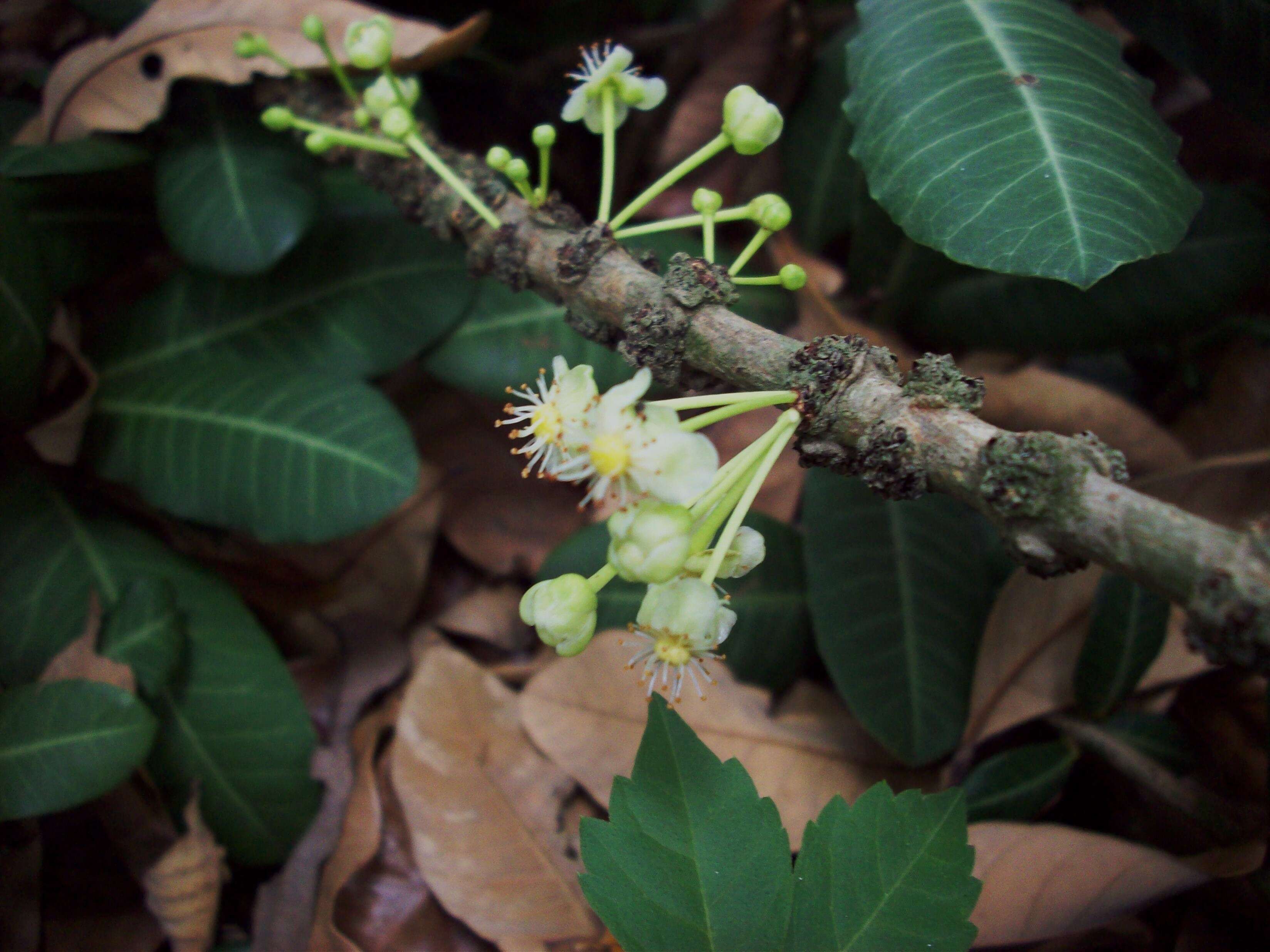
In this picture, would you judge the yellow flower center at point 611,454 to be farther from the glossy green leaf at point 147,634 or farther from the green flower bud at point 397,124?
the glossy green leaf at point 147,634

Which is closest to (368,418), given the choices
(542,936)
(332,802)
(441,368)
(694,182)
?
(441,368)

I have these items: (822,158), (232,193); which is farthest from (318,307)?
(822,158)

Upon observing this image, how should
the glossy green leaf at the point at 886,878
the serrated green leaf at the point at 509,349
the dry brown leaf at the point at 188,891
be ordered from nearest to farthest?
the glossy green leaf at the point at 886,878 → the dry brown leaf at the point at 188,891 → the serrated green leaf at the point at 509,349

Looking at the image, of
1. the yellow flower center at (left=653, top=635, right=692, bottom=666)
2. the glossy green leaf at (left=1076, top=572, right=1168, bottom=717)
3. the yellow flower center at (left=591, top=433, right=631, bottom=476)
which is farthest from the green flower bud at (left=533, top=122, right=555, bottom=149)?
the glossy green leaf at (left=1076, top=572, right=1168, bottom=717)

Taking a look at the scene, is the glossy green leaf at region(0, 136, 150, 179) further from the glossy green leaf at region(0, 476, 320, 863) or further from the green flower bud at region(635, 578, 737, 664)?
the green flower bud at region(635, 578, 737, 664)

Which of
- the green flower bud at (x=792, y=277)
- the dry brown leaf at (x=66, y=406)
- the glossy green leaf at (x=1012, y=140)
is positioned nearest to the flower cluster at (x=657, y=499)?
the green flower bud at (x=792, y=277)

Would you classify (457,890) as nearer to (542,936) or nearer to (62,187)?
(542,936)
